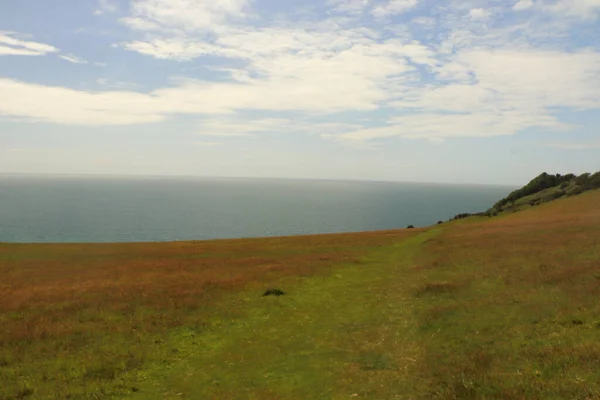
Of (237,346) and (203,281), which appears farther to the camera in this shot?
(203,281)

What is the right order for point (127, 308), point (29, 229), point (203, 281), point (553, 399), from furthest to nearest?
point (29, 229), point (203, 281), point (127, 308), point (553, 399)

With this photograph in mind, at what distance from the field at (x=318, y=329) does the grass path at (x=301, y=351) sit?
0.28 ft

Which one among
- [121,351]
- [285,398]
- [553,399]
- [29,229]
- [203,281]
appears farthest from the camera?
[29,229]

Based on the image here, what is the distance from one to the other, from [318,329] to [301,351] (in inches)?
126

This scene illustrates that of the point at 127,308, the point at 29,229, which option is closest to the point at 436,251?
the point at 127,308

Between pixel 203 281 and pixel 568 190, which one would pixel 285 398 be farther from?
pixel 568 190

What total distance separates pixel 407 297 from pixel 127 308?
18.4 metres

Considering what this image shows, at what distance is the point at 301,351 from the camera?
1709 cm

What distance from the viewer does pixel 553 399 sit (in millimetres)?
9016

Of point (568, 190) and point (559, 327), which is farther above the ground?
point (568, 190)

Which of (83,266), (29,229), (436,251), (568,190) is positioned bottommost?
(29,229)

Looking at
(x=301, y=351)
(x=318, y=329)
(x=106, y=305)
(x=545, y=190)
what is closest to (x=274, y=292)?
(x=318, y=329)

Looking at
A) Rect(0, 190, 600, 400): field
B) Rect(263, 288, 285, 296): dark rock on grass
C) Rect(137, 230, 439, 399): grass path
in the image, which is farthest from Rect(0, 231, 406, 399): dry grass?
Rect(137, 230, 439, 399): grass path

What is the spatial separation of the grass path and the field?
9 cm
